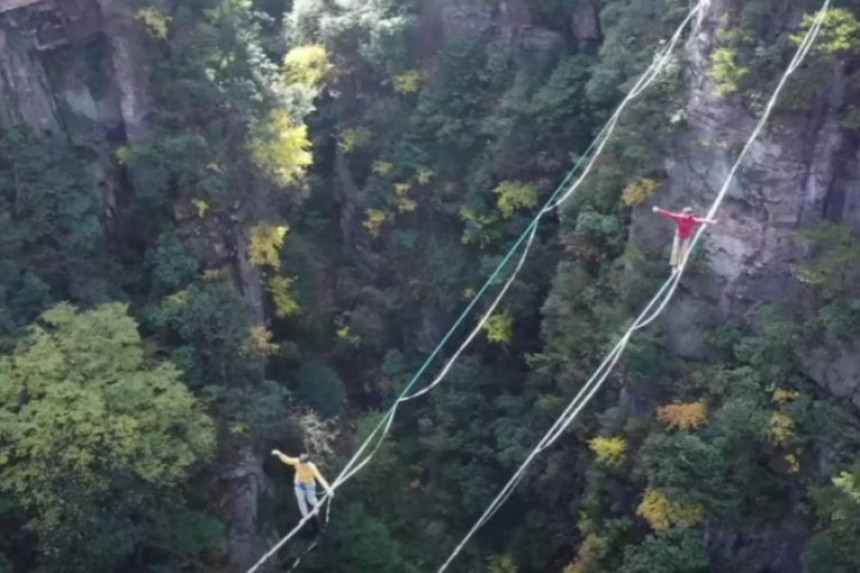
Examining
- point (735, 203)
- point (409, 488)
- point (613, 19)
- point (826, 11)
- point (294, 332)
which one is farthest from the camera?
point (294, 332)

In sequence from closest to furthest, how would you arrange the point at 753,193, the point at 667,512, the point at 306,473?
the point at 306,473 < the point at 667,512 < the point at 753,193

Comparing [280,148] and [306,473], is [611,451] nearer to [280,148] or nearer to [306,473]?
[306,473]

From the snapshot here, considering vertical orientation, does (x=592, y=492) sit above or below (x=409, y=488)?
above

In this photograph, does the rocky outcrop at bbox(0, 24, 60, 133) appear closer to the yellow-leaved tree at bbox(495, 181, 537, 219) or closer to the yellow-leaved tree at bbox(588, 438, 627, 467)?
the yellow-leaved tree at bbox(495, 181, 537, 219)

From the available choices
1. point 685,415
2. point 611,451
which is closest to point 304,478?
point 611,451

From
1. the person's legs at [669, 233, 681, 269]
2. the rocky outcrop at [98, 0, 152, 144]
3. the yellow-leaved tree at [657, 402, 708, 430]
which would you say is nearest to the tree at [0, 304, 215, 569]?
A: the rocky outcrop at [98, 0, 152, 144]

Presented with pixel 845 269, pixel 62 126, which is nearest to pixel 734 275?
pixel 845 269

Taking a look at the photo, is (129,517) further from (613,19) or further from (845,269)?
(613,19)

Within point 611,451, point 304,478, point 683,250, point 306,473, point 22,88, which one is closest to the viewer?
point 306,473
